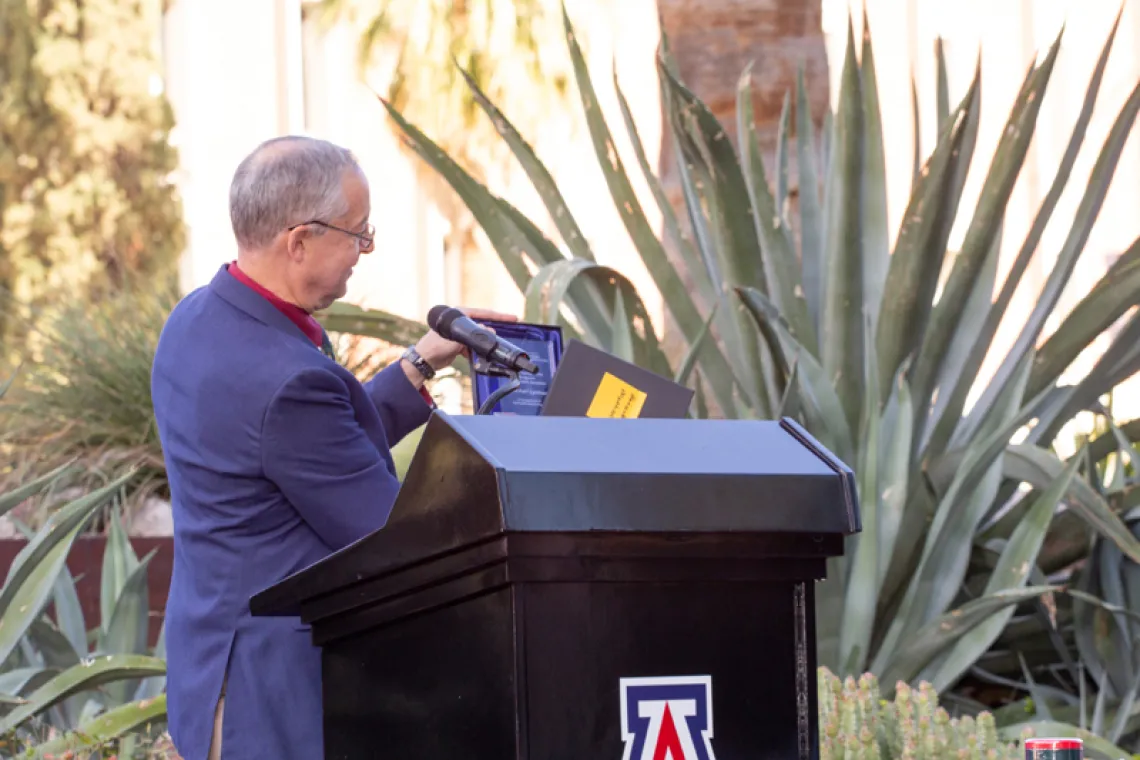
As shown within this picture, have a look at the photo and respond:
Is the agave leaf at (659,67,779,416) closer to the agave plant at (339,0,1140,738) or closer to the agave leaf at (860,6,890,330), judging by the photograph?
the agave plant at (339,0,1140,738)

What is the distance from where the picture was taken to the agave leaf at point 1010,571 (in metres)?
3.94

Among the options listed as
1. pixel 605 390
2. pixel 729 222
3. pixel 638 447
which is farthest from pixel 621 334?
pixel 638 447

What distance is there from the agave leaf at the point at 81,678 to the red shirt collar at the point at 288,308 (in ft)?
4.62

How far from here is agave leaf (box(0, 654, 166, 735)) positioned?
3562mm

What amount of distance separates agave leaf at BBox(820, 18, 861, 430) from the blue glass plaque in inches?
74.3

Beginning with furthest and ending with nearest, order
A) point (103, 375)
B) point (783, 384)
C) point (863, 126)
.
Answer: point (103, 375) → point (863, 126) → point (783, 384)

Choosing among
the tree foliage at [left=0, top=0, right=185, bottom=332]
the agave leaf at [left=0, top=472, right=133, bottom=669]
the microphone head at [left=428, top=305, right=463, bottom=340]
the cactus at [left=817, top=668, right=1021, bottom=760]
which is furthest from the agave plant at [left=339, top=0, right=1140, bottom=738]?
the tree foliage at [left=0, top=0, right=185, bottom=332]

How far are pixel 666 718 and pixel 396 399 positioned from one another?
1228 mm

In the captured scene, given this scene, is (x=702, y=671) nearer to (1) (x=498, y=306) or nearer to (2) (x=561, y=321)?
(2) (x=561, y=321)

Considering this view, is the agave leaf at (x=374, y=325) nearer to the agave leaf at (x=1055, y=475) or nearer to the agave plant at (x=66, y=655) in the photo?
the agave plant at (x=66, y=655)

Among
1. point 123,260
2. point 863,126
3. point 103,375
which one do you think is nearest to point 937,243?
point 863,126

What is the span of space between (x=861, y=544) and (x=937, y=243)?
1078 millimetres

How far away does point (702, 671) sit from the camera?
5.85 ft

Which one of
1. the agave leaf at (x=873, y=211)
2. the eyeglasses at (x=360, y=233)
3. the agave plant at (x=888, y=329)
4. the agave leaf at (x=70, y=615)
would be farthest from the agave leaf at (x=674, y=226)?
the eyeglasses at (x=360, y=233)
